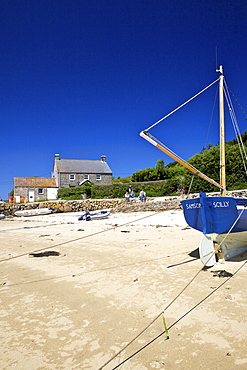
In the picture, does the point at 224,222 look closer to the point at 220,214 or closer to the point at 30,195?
the point at 220,214

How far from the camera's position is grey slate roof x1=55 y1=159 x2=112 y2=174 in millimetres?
46431

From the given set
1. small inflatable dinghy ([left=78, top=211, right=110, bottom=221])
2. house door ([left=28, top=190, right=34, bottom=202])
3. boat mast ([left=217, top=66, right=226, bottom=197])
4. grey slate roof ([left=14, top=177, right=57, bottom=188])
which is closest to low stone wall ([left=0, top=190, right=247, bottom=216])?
small inflatable dinghy ([left=78, top=211, right=110, bottom=221])

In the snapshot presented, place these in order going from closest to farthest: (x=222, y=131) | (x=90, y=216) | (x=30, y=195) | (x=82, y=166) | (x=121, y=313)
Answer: (x=121, y=313)
(x=222, y=131)
(x=90, y=216)
(x=30, y=195)
(x=82, y=166)

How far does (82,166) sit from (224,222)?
143 feet

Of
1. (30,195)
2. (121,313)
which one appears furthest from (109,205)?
(30,195)

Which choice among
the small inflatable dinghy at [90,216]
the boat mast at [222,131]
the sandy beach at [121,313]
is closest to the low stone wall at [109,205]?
the small inflatable dinghy at [90,216]

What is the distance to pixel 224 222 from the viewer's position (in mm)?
6129

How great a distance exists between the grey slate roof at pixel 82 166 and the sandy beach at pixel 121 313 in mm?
40415

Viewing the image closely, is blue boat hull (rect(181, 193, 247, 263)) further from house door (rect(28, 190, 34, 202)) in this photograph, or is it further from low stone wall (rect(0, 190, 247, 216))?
house door (rect(28, 190, 34, 202))

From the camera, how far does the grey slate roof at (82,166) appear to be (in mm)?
46431

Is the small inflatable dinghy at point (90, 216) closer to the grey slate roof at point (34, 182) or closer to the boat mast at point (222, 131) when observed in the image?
the boat mast at point (222, 131)

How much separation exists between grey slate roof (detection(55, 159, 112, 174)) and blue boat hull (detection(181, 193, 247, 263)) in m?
41.2

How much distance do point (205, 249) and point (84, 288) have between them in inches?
115

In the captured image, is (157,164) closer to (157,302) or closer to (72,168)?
(72,168)
